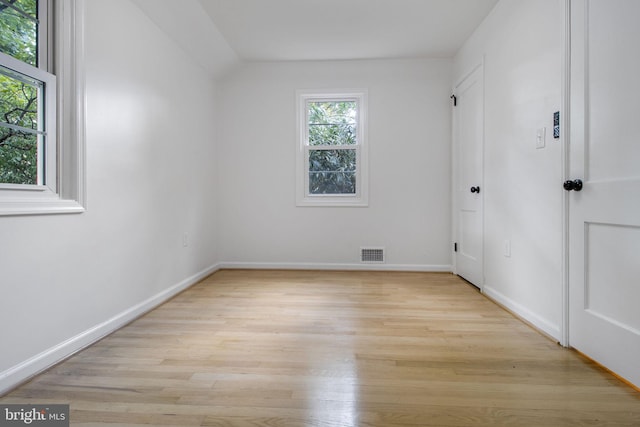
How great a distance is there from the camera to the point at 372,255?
374 centimetres

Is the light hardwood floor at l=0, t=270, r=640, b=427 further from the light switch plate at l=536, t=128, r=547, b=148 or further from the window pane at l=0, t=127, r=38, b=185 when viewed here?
the light switch plate at l=536, t=128, r=547, b=148

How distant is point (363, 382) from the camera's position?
1.42 metres

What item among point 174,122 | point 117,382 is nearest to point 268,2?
point 174,122

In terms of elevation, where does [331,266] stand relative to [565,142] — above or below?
below

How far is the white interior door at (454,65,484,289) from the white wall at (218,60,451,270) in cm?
21

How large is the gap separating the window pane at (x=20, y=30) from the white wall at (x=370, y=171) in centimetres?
222

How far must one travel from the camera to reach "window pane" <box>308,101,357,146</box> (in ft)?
12.5

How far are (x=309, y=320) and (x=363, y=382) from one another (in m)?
0.81

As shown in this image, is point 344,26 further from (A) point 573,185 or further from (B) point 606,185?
(B) point 606,185

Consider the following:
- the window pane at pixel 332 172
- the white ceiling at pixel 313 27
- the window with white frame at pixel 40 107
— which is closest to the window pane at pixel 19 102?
the window with white frame at pixel 40 107

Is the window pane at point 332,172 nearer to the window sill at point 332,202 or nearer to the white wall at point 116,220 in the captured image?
the window sill at point 332,202

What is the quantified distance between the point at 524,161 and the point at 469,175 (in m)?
0.97

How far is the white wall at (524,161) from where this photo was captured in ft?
6.15

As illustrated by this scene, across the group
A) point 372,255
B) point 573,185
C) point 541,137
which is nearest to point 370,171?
point 372,255
